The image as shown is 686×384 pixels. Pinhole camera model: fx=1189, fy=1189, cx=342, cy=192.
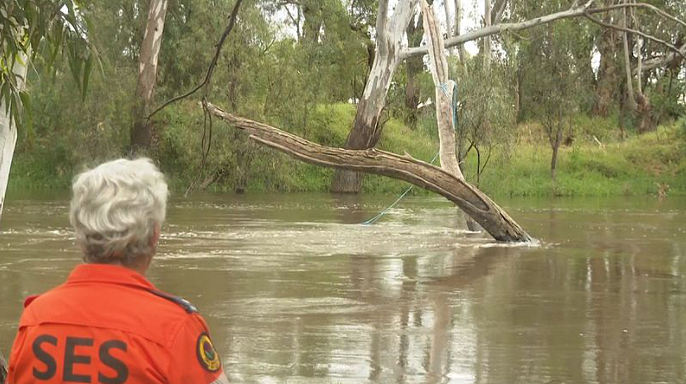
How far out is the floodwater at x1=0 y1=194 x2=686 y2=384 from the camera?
8.38 m

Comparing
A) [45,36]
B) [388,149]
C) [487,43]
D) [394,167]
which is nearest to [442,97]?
[394,167]

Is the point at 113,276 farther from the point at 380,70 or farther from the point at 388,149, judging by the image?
the point at 388,149

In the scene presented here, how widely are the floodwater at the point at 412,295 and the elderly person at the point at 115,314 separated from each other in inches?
197

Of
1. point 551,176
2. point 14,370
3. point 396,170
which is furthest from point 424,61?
point 14,370

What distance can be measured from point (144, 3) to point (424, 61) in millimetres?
13720

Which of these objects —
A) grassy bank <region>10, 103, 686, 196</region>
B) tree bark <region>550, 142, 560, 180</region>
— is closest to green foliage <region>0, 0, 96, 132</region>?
grassy bank <region>10, 103, 686, 196</region>

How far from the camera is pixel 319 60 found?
147 ft

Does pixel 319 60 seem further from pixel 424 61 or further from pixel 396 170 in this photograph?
pixel 396 170

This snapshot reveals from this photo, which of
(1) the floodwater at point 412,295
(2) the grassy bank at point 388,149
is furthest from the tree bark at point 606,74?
(1) the floodwater at point 412,295

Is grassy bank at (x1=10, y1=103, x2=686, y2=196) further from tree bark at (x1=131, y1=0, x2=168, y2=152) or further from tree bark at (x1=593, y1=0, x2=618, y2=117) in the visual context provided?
tree bark at (x1=593, y1=0, x2=618, y2=117)

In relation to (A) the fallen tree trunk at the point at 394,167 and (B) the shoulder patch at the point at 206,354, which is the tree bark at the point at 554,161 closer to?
(A) the fallen tree trunk at the point at 394,167

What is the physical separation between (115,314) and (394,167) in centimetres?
1559

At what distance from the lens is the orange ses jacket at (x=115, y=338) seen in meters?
2.63

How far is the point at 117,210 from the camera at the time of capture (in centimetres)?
266
